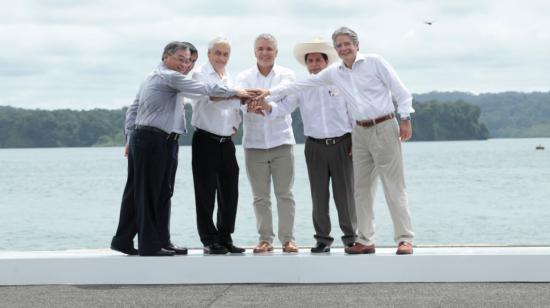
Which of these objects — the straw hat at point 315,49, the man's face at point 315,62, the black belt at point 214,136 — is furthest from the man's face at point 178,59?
the man's face at point 315,62

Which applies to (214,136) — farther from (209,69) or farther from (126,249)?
(126,249)

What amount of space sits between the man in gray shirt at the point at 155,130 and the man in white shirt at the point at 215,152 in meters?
0.21

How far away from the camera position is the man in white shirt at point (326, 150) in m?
6.84

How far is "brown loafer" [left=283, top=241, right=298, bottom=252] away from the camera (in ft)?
22.6

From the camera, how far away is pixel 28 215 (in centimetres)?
3416

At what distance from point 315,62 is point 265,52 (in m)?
0.42

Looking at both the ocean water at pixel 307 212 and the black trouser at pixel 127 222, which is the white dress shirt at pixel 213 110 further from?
the ocean water at pixel 307 212

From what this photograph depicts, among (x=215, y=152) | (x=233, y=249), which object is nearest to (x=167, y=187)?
(x=215, y=152)

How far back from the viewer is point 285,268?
21.5 feet

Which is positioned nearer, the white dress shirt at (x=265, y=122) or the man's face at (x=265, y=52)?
the man's face at (x=265, y=52)

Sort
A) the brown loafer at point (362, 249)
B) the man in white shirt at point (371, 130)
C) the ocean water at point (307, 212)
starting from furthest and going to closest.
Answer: the ocean water at point (307, 212)
the brown loafer at point (362, 249)
the man in white shirt at point (371, 130)

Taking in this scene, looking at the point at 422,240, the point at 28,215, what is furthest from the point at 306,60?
the point at 28,215

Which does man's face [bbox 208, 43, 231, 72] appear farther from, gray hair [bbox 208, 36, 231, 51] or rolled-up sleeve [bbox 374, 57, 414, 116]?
rolled-up sleeve [bbox 374, 57, 414, 116]

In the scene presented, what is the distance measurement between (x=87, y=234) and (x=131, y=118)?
21.2m
